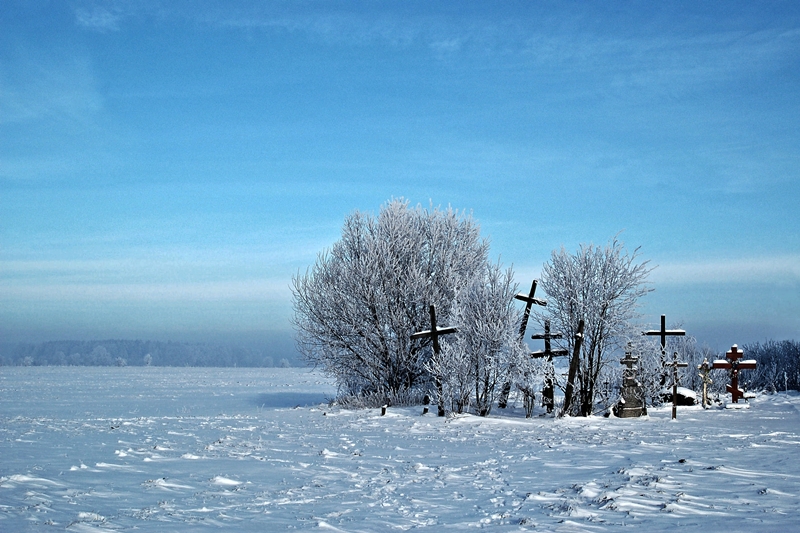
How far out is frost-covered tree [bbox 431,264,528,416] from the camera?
1827 centimetres

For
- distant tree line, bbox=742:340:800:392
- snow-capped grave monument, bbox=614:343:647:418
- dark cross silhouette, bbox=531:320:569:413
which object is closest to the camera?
snow-capped grave monument, bbox=614:343:647:418

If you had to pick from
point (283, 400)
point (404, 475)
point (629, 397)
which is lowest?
point (283, 400)

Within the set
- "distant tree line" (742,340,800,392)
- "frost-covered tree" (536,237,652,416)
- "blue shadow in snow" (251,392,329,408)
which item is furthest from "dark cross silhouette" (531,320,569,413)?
"distant tree line" (742,340,800,392)

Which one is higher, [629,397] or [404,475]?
[629,397]

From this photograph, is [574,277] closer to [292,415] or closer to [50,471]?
[292,415]

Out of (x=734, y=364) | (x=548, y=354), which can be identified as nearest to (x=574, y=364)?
(x=548, y=354)

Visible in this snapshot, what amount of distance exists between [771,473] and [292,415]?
14450mm

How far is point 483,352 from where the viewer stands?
60.2ft

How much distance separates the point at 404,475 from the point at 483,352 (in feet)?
30.0

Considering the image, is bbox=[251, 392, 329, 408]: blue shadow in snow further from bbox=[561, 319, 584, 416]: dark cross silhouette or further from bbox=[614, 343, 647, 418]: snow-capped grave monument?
bbox=[614, 343, 647, 418]: snow-capped grave monument

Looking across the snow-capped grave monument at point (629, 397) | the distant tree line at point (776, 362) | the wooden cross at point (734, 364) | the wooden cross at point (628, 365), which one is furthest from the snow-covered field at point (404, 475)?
the distant tree line at point (776, 362)

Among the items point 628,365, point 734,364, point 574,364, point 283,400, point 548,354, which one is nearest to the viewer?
point 628,365

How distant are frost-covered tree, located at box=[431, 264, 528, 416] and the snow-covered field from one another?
5.11 ft

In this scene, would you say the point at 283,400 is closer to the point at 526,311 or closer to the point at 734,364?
the point at 526,311
